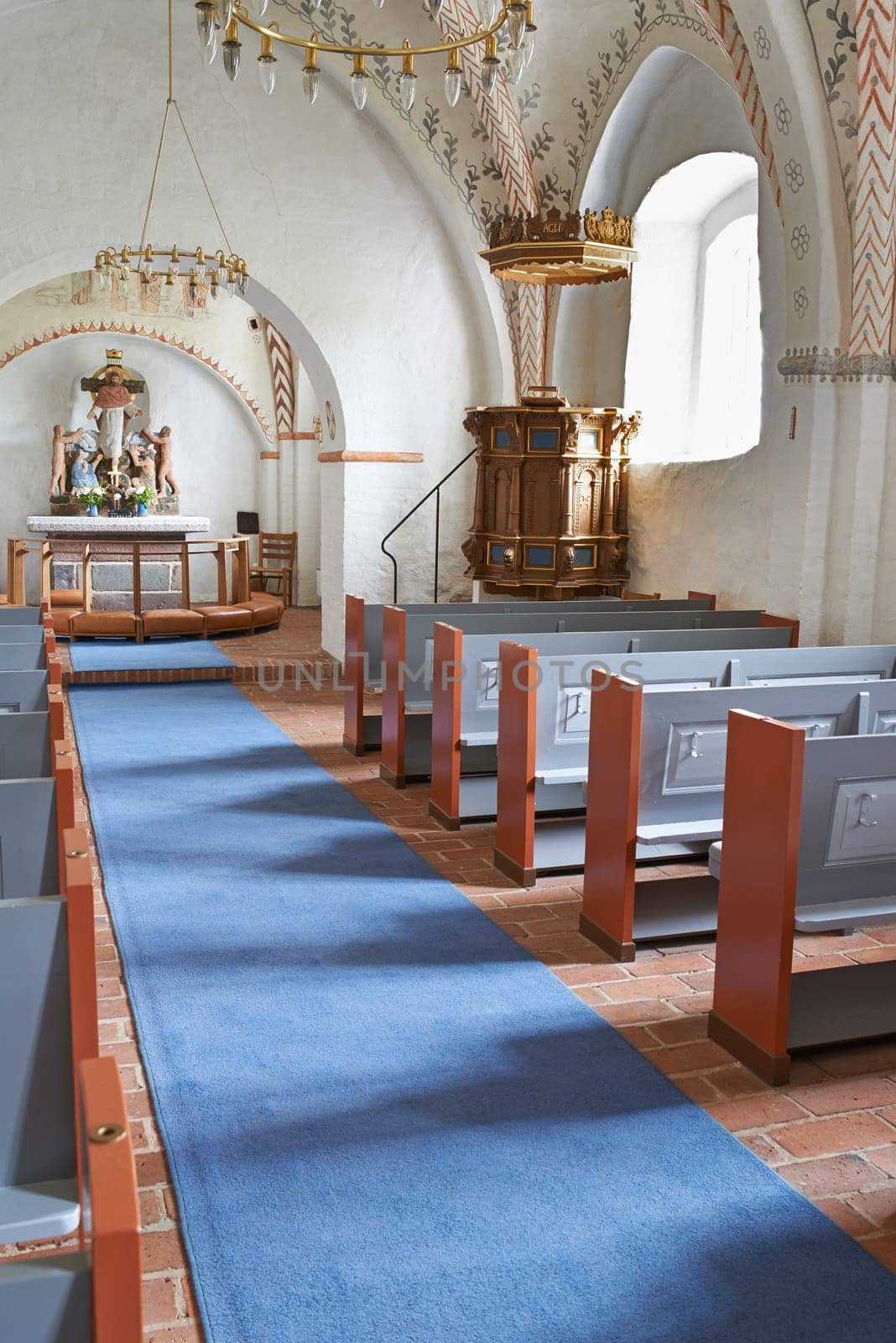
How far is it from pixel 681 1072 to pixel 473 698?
2.87m

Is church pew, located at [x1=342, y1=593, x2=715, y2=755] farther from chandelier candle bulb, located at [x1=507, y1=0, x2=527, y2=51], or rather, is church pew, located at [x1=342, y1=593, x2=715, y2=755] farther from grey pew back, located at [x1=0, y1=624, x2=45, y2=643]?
chandelier candle bulb, located at [x1=507, y1=0, x2=527, y2=51]

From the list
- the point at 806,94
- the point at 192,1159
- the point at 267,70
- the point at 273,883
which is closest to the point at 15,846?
the point at 192,1159

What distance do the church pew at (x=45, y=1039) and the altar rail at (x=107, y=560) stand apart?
33.9ft

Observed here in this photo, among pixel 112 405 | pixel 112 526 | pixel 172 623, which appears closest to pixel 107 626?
pixel 172 623

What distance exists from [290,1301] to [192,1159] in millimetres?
659

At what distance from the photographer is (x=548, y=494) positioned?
9891 millimetres

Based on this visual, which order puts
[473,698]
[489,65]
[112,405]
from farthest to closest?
[112,405] → [473,698] → [489,65]

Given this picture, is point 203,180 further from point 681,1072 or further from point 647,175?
point 681,1072

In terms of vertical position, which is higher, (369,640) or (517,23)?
(517,23)

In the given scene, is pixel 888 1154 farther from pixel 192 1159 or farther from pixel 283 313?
pixel 283 313

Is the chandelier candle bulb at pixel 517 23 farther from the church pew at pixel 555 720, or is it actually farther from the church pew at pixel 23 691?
the church pew at pixel 23 691

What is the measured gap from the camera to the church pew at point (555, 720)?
215 inches

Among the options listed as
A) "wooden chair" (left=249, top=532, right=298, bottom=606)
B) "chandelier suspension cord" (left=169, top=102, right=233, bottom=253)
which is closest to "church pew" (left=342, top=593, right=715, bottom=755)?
"chandelier suspension cord" (left=169, top=102, right=233, bottom=253)

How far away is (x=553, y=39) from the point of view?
31.7ft
